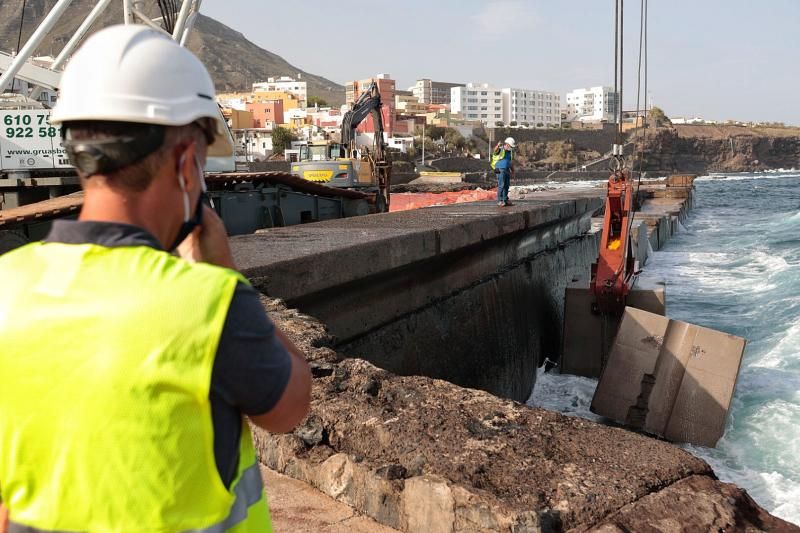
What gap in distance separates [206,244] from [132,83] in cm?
31

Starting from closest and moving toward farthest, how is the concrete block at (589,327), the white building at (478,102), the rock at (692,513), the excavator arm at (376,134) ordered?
1. the rock at (692,513)
2. the concrete block at (589,327)
3. the excavator arm at (376,134)
4. the white building at (478,102)

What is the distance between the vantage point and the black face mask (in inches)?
51.9

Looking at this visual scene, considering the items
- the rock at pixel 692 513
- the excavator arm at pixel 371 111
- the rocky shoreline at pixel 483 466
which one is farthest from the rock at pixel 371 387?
the excavator arm at pixel 371 111

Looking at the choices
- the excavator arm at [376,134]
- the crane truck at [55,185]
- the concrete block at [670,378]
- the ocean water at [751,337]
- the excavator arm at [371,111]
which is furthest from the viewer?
the excavator arm at [371,111]

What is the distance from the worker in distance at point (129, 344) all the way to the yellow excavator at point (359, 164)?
17.0 m

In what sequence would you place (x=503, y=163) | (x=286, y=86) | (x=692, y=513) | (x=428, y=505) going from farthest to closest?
→ (x=286, y=86), (x=503, y=163), (x=428, y=505), (x=692, y=513)

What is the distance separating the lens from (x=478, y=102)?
17012cm

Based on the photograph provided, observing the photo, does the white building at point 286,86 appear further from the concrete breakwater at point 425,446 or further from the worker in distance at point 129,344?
the worker in distance at point 129,344

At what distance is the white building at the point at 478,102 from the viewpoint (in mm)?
167875

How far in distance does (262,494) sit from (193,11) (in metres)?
18.4

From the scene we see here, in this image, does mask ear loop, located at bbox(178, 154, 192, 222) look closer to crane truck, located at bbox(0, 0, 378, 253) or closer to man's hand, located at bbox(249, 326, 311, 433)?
man's hand, located at bbox(249, 326, 311, 433)

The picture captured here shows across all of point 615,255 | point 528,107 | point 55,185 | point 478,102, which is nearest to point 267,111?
point 478,102

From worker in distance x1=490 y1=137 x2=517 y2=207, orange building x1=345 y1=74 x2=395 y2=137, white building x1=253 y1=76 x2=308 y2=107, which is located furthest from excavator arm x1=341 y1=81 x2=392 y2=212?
white building x1=253 y1=76 x2=308 y2=107

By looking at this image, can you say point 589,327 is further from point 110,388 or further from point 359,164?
point 359,164
